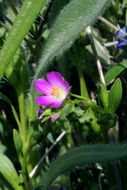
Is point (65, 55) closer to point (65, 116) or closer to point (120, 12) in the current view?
point (120, 12)

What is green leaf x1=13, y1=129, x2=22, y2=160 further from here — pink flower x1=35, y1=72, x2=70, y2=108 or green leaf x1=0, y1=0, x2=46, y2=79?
green leaf x1=0, y1=0, x2=46, y2=79

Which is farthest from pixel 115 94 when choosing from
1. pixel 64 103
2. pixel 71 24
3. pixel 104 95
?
pixel 71 24

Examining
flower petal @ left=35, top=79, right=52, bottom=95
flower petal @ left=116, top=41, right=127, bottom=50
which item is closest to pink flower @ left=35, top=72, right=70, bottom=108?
flower petal @ left=35, top=79, right=52, bottom=95

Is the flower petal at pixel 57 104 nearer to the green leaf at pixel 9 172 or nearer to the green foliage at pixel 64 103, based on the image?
the green foliage at pixel 64 103

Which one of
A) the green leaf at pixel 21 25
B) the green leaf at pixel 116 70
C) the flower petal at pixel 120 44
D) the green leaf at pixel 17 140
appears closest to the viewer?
the green leaf at pixel 21 25

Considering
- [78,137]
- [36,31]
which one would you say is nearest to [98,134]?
[78,137]

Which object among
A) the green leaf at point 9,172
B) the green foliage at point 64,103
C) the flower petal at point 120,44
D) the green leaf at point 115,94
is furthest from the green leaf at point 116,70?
the green leaf at point 9,172
